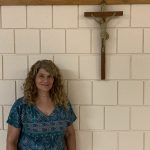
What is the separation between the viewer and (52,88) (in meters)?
1.50

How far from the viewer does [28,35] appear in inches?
59.6

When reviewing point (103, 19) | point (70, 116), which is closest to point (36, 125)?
point (70, 116)

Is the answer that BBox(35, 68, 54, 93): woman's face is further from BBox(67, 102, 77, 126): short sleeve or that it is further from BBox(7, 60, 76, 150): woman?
BBox(67, 102, 77, 126): short sleeve

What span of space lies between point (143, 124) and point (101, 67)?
372 millimetres

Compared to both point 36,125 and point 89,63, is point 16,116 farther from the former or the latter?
point 89,63

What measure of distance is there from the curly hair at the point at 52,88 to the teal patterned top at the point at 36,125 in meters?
0.04

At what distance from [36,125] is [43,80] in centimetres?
21

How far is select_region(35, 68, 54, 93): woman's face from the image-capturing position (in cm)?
142

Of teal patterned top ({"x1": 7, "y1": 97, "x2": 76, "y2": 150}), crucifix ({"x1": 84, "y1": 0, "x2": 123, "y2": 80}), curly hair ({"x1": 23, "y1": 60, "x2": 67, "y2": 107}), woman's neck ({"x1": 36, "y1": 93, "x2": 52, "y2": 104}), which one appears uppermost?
crucifix ({"x1": 84, "y1": 0, "x2": 123, "y2": 80})

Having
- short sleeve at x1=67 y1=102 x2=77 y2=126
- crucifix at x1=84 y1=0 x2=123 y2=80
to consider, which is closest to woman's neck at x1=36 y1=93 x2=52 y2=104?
short sleeve at x1=67 y1=102 x2=77 y2=126

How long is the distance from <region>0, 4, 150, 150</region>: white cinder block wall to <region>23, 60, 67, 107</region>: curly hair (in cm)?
8

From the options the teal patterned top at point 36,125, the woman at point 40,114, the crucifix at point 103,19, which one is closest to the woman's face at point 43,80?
the woman at point 40,114

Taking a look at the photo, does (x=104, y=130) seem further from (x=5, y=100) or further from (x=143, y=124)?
(x=5, y=100)

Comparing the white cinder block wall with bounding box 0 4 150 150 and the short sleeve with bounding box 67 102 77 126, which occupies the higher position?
the white cinder block wall with bounding box 0 4 150 150
